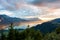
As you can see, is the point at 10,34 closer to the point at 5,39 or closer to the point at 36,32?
the point at 5,39

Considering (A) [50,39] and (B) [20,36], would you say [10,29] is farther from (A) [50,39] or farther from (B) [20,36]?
(A) [50,39]

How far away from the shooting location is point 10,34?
1783 centimetres

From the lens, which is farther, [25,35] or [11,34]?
[25,35]

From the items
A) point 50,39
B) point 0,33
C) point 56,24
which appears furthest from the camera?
point 56,24

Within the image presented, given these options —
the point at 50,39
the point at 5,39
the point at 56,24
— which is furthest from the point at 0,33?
the point at 56,24

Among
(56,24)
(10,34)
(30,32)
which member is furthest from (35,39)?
(56,24)

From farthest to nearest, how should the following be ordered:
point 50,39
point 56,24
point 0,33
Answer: point 56,24 < point 0,33 < point 50,39

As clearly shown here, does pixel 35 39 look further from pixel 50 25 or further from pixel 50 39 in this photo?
pixel 50 25

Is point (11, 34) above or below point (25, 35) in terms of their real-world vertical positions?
above

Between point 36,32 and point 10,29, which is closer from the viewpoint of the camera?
point 10,29

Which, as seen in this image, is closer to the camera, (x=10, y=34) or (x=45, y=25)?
(x=10, y=34)

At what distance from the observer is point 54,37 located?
17.8 m

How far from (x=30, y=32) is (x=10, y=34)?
1.96 m

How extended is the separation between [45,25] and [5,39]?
38.5ft
